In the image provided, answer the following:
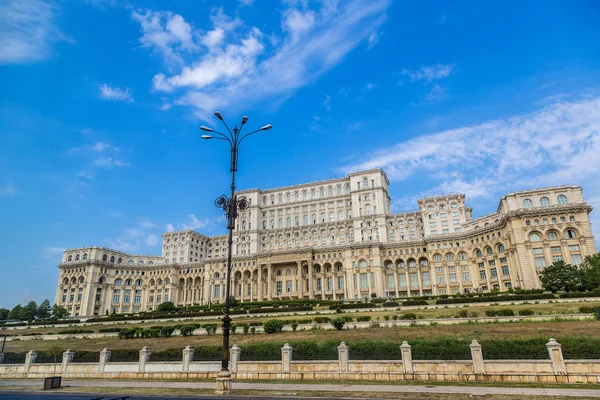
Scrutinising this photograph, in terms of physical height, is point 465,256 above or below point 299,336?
above

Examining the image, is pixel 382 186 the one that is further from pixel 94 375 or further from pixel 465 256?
pixel 94 375

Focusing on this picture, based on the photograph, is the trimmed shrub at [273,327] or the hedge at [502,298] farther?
the hedge at [502,298]

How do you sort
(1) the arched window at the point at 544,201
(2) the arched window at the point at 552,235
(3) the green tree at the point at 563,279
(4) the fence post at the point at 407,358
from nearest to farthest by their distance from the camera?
(4) the fence post at the point at 407,358, (3) the green tree at the point at 563,279, (2) the arched window at the point at 552,235, (1) the arched window at the point at 544,201

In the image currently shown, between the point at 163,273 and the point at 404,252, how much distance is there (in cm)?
7664

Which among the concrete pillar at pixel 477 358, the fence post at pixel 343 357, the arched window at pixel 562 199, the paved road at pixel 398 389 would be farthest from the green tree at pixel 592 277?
the fence post at pixel 343 357

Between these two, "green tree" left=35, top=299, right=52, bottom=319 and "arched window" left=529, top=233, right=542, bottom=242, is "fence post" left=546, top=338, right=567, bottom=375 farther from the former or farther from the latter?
"green tree" left=35, top=299, right=52, bottom=319

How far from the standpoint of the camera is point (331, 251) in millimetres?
102062

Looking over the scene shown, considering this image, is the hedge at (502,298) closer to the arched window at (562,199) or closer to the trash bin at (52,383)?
the arched window at (562,199)

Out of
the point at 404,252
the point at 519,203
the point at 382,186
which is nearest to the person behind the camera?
the point at 519,203

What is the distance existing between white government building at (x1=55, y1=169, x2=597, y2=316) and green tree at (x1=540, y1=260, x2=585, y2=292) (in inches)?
Result: 472

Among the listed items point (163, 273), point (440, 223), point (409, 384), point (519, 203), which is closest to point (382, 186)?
point (440, 223)

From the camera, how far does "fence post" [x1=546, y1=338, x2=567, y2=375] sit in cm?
2034

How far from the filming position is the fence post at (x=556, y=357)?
20.3 m

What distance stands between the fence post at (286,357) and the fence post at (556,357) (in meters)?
15.1
